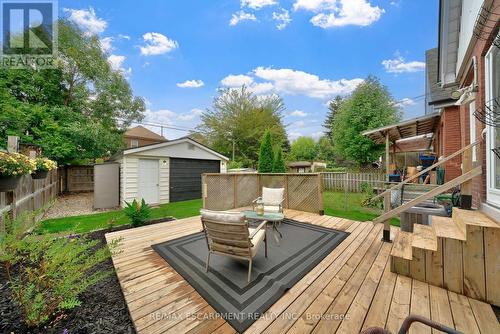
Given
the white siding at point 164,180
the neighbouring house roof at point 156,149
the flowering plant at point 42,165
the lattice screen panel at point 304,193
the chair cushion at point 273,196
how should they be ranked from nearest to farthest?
the flowering plant at point 42,165 < the chair cushion at point 273,196 < the lattice screen panel at point 304,193 < the neighbouring house roof at point 156,149 < the white siding at point 164,180

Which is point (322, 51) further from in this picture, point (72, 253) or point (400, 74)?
point (72, 253)

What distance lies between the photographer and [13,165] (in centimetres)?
261

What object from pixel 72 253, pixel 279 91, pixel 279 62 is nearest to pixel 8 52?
pixel 72 253

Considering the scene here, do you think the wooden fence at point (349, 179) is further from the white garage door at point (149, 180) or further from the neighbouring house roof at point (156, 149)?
the white garage door at point (149, 180)

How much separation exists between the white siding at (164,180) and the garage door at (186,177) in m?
A: 0.19

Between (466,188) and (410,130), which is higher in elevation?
(410,130)

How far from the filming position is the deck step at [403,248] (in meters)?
2.66

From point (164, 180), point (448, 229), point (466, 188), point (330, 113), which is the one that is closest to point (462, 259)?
point (448, 229)

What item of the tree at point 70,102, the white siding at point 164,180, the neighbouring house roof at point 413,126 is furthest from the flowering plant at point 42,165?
the neighbouring house roof at point 413,126

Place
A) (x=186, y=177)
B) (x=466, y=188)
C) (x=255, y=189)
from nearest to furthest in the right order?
(x=466, y=188) → (x=255, y=189) → (x=186, y=177)

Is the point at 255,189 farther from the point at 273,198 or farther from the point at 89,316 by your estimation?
the point at 89,316

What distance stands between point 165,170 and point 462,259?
9531mm

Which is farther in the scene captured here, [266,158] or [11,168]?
[266,158]

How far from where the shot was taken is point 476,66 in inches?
120
